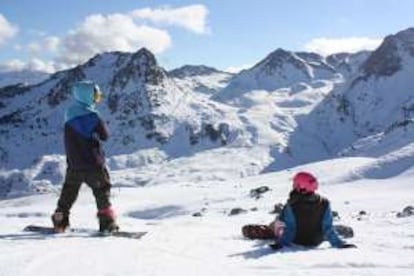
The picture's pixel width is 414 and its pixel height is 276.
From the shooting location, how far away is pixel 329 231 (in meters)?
11.5

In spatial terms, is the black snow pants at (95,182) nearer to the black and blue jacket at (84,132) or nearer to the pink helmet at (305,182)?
the black and blue jacket at (84,132)

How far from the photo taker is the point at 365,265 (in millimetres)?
9188

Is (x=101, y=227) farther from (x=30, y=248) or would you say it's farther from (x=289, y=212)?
(x=289, y=212)

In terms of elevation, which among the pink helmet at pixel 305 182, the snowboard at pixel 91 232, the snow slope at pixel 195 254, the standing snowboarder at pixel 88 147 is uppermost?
the standing snowboarder at pixel 88 147

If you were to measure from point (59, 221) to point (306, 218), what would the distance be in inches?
158

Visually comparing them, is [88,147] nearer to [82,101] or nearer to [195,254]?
[82,101]

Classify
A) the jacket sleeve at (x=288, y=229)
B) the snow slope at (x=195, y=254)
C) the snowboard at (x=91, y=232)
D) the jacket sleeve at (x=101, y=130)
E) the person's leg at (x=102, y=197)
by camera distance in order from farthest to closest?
1. the person's leg at (x=102, y=197)
2. the jacket sleeve at (x=101, y=130)
3. the snowboard at (x=91, y=232)
4. the jacket sleeve at (x=288, y=229)
5. the snow slope at (x=195, y=254)

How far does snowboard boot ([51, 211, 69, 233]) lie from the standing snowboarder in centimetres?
2

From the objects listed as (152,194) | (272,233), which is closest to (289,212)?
(272,233)

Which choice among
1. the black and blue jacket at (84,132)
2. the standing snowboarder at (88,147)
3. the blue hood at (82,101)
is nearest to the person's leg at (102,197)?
the standing snowboarder at (88,147)

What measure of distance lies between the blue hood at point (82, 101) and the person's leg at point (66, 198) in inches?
36.7

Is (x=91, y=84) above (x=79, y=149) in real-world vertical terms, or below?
above

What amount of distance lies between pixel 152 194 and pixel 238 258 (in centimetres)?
8572

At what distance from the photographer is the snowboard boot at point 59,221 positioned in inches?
494
